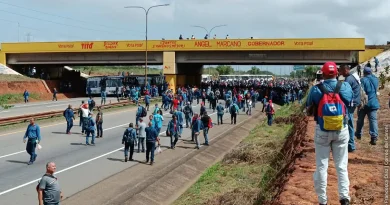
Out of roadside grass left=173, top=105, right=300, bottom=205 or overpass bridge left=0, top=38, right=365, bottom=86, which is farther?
overpass bridge left=0, top=38, right=365, bottom=86

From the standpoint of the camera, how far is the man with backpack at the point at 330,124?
5.95 meters

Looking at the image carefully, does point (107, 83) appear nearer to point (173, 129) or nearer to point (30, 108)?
point (30, 108)

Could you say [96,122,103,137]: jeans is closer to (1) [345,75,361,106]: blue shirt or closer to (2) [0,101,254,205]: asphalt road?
(2) [0,101,254,205]: asphalt road

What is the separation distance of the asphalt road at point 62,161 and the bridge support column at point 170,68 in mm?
32565

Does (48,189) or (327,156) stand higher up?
(327,156)

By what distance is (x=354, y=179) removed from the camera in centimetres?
826

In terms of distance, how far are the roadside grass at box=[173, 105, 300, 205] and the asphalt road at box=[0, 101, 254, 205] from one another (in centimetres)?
315

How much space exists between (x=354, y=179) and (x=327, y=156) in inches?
97.0

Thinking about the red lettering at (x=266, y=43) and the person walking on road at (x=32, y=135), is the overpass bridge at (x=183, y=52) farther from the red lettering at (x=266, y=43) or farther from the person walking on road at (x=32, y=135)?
the person walking on road at (x=32, y=135)

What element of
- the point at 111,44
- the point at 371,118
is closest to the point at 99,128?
the point at 371,118

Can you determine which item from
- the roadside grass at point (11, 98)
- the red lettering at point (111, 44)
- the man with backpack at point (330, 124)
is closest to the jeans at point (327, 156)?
the man with backpack at point (330, 124)

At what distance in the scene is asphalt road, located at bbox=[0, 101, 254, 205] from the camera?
570 inches

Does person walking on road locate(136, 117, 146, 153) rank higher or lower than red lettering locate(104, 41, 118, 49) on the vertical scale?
lower

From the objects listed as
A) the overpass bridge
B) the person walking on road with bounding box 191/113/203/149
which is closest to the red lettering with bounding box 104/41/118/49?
the overpass bridge
